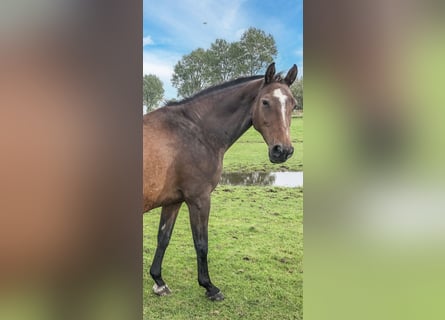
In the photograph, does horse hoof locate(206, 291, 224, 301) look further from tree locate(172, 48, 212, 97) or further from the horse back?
tree locate(172, 48, 212, 97)

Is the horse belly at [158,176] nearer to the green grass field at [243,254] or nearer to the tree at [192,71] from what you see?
the green grass field at [243,254]

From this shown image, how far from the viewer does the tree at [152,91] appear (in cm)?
147

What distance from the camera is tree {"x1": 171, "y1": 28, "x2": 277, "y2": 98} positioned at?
1.43 meters

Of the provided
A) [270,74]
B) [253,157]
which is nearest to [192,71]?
[270,74]

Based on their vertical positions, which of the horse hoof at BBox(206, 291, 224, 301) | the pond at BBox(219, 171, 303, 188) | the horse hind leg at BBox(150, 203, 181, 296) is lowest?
the horse hoof at BBox(206, 291, 224, 301)

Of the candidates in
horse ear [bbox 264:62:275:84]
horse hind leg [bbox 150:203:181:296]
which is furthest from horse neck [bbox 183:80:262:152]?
horse hind leg [bbox 150:203:181:296]

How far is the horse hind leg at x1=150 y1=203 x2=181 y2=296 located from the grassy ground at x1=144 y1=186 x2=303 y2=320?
0.08ft

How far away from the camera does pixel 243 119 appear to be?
154cm
